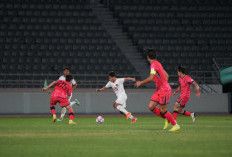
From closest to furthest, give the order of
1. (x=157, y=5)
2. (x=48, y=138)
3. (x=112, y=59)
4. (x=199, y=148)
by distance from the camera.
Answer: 1. (x=199, y=148)
2. (x=48, y=138)
3. (x=112, y=59)
4. (x=157, y=5)

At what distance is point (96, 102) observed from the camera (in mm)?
→ 26578

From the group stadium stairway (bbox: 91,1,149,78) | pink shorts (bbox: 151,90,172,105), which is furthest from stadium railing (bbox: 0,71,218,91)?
pink shorts (bbox: 151,90,172,105)

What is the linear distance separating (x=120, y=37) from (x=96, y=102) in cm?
567

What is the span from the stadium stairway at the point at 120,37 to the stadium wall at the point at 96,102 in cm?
181

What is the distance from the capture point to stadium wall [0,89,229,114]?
1027 inches

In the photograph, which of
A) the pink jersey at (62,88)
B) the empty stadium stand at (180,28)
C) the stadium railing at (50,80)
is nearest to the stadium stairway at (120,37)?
the empty stadium stand at (180,28)

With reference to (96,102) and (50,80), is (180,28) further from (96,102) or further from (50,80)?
(50,80)

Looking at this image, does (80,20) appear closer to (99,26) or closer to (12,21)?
(99,26)

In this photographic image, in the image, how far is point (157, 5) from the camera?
3225 cm

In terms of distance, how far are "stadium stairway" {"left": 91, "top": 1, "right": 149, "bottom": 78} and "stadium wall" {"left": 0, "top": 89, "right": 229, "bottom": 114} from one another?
1.81 m

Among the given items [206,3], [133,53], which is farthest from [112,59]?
[206,3]

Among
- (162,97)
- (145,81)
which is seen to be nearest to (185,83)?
(162,97)

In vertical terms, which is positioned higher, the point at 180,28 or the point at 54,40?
the point at 180,28

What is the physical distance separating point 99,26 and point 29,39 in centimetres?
448
